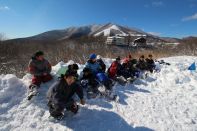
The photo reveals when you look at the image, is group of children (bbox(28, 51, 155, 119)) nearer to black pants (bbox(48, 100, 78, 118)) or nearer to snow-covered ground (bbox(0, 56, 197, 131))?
black pants (bbox(48, 100, 78, 118))

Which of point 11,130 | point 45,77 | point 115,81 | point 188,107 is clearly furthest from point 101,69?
point 11,130

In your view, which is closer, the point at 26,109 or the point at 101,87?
the point at 26,109

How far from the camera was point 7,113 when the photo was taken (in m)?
5.82

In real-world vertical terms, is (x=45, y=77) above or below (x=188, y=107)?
above

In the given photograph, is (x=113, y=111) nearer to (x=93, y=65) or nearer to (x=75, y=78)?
(x=75, y=78)

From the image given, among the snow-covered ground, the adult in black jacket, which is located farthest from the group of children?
the snow-covered ground

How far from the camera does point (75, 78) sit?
613cm

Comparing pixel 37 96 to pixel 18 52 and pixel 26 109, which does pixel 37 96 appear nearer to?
pixel 26 109

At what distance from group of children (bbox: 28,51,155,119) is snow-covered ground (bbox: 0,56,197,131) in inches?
12.8

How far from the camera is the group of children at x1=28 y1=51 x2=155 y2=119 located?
545 centimetres

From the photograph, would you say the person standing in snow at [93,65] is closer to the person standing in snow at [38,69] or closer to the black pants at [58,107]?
the person standing in snow at [38,69]

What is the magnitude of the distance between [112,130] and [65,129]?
113cm

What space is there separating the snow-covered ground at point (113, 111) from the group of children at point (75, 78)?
325mm

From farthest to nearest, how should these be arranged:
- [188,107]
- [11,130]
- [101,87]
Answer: [101,87] → [188,107] → [11,130]
